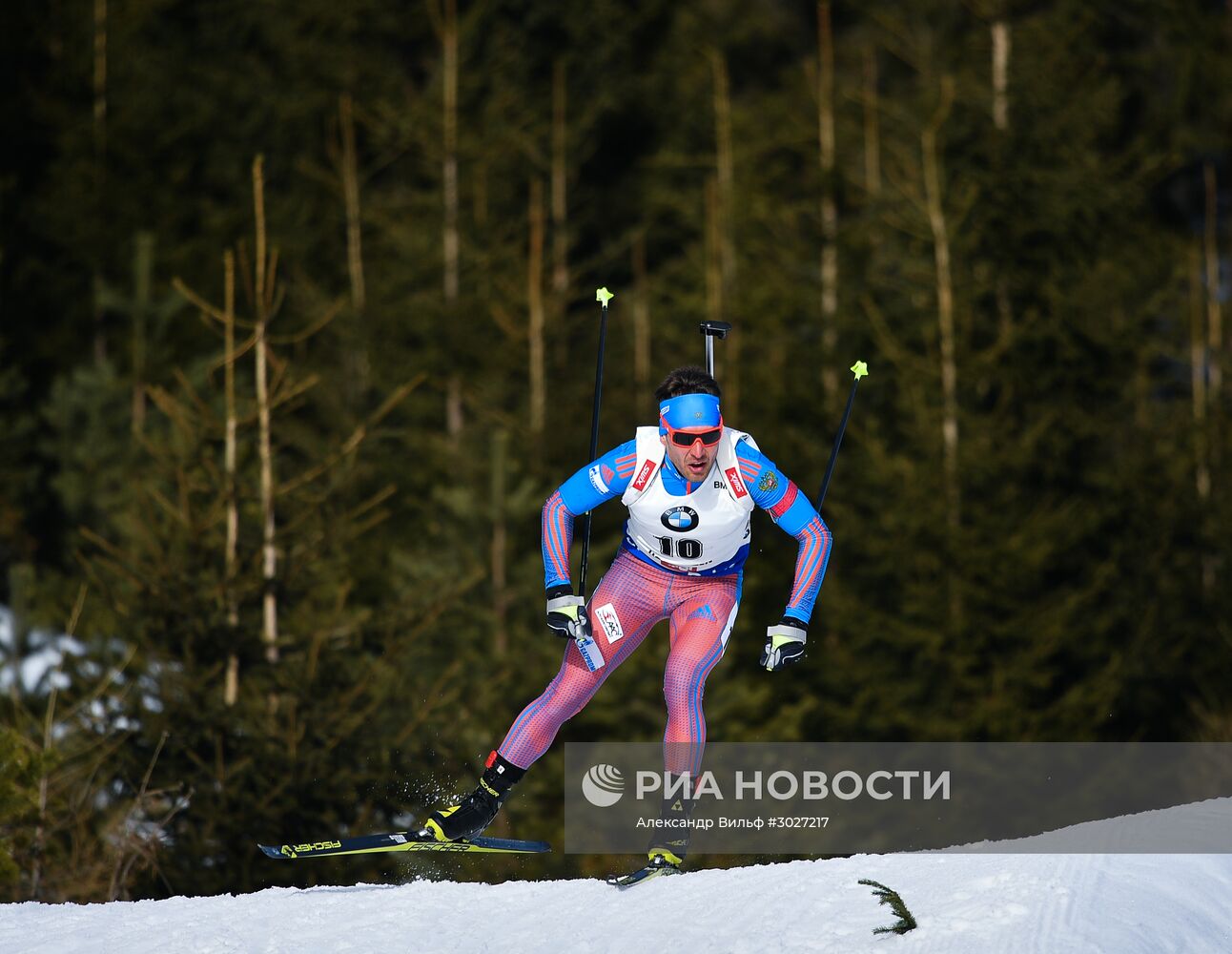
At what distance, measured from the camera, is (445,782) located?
11570 mm

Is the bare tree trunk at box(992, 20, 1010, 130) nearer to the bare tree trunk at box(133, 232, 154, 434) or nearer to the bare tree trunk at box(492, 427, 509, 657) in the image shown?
the bare tree trunk at box(492, 427, 509, 657)

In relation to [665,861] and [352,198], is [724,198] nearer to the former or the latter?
[352,198]

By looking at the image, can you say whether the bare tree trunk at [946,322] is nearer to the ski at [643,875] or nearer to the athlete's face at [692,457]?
the ski at [643,875]

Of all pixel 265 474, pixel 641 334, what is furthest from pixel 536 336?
pixel 265 474

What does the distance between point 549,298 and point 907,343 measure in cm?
432

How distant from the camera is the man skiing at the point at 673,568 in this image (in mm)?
6438

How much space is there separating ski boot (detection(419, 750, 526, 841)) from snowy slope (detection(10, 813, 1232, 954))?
11.4 inches

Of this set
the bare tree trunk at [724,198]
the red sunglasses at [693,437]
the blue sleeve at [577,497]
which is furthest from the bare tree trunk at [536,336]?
the red sunglasses at [693,437]

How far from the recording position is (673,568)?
680cm

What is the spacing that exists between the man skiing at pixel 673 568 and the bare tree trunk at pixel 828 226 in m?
13.0

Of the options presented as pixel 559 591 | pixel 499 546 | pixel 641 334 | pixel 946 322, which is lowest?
pixel 559 591

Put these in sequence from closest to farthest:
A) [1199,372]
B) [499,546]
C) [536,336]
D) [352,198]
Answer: [499,546], [536,336], [352,198], [1199,372]

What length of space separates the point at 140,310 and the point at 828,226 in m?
8.83

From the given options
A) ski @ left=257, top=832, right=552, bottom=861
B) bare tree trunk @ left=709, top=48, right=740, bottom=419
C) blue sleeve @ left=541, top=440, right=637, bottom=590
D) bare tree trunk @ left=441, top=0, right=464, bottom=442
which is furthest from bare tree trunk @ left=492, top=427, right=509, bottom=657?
blue sleeve @ left=541, top=440, right=637, bottom=590
